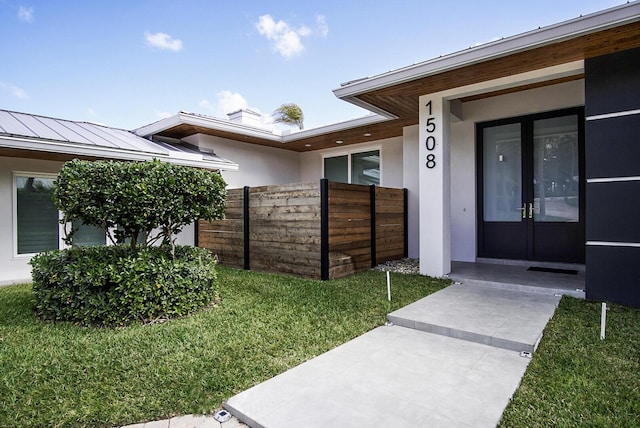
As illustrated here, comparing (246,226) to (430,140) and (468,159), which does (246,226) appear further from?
(468,159)

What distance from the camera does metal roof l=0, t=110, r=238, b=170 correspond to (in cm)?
594

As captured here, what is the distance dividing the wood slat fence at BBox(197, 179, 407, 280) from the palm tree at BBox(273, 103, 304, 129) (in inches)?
388

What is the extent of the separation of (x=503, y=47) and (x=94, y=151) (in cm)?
697

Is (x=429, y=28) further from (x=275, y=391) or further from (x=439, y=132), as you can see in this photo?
(x=275, y=391)

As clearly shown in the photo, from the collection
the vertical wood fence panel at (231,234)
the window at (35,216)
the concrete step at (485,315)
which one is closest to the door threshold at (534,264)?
the concrete step at (485,315)

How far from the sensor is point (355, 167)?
34.5ft

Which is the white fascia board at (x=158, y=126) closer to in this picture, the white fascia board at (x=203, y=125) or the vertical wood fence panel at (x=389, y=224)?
the white fascia board at (x=203, y=125)

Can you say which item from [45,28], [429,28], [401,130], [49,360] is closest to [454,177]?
[401,130]

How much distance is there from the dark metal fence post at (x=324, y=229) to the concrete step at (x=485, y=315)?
1.88 metres

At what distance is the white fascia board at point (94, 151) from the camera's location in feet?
18.9

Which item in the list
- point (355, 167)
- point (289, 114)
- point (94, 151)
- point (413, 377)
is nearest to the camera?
point (413, 377)

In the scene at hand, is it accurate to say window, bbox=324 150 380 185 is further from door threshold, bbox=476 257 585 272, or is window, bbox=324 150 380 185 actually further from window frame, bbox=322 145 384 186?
door threshold, bbox=476 257 585 272

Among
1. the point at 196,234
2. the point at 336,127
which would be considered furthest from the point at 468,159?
the point at 196,234

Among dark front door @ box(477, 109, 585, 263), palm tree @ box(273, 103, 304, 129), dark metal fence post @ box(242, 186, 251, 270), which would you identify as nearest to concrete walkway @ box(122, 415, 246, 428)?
dark metal fence post @ box(242, 186, 251, 270)
